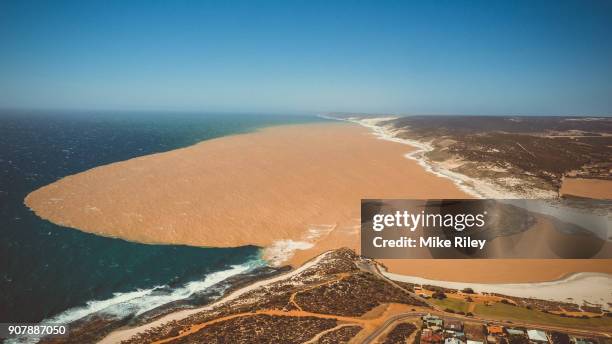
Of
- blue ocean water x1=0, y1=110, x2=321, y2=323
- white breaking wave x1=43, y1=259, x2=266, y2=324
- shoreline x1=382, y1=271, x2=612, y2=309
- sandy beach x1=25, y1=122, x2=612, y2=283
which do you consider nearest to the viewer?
white breaking wave x1=43, y1=259, x2=266, y2=324

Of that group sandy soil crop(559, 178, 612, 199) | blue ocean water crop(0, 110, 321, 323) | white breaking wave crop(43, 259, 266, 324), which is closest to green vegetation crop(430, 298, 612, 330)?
blue ocean water crop(0, 110, 321, 323)

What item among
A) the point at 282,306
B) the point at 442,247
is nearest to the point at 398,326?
the point at 282,306

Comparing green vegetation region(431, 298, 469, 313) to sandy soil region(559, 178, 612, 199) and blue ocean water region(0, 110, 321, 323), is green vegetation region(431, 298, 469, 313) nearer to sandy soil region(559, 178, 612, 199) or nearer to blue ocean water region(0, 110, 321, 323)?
blue ocean water region(0, 110, 321, 323)

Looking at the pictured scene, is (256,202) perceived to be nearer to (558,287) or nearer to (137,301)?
(137,301)

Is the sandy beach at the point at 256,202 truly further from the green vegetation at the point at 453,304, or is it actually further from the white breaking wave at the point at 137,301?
the white breaking wave at the point at 137,301

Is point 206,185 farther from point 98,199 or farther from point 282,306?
point 282,306
